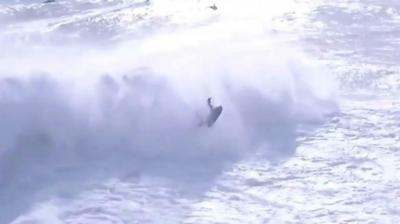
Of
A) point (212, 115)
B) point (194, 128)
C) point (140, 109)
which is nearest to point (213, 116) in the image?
point (212, 115)

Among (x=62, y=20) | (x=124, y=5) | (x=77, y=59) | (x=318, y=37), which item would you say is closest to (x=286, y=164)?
(x=77, y=59)

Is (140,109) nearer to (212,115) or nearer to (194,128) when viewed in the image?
(194,128)

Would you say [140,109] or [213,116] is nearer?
[213,116]

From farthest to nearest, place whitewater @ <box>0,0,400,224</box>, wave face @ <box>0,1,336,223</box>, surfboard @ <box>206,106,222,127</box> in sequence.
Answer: surfboard @ <box>206,106,222,127</box>, wave face @ <box>0,1,336,223</box>, whitewater @ <box>0,0,400,224</box>

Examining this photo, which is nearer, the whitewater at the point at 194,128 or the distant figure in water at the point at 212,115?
the whitewater at the point at 194,128

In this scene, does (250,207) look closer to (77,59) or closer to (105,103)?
(105,103)
